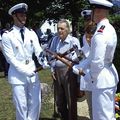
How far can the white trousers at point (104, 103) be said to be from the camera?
553 centimetres

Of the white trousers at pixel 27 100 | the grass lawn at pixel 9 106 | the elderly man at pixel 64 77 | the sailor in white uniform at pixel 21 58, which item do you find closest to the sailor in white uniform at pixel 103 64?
the sailor in white uniform at pixel 21 58

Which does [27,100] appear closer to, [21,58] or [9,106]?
[21,58]

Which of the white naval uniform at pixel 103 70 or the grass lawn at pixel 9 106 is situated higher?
the white naval uniform at pixel 103 70

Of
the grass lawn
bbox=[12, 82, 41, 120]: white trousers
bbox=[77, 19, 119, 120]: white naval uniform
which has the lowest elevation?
the grass lawn

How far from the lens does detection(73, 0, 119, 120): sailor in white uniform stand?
17.5ft

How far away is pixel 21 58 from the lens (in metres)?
6.62

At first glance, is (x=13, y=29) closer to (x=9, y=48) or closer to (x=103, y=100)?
(x=9, y=48)

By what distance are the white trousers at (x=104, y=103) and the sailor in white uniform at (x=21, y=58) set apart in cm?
131

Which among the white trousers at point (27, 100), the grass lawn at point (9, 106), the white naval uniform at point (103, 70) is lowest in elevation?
the grass lawn at point (9, 106)

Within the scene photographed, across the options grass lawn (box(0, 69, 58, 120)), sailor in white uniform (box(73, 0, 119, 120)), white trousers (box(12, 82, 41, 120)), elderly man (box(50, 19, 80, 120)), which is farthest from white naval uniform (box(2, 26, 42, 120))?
grass lawn (box(0, 69, 58, 120))

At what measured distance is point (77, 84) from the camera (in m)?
7.93

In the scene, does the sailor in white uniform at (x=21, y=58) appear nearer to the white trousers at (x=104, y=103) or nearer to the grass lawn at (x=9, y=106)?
the white trousers at (x=104, y=103)

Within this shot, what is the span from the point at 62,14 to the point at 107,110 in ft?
78.3

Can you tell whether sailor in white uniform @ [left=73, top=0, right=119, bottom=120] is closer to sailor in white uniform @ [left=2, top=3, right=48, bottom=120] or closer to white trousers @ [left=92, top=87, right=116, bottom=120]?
white trousers @ [left=92, top=87, right=116, bottom=120]
